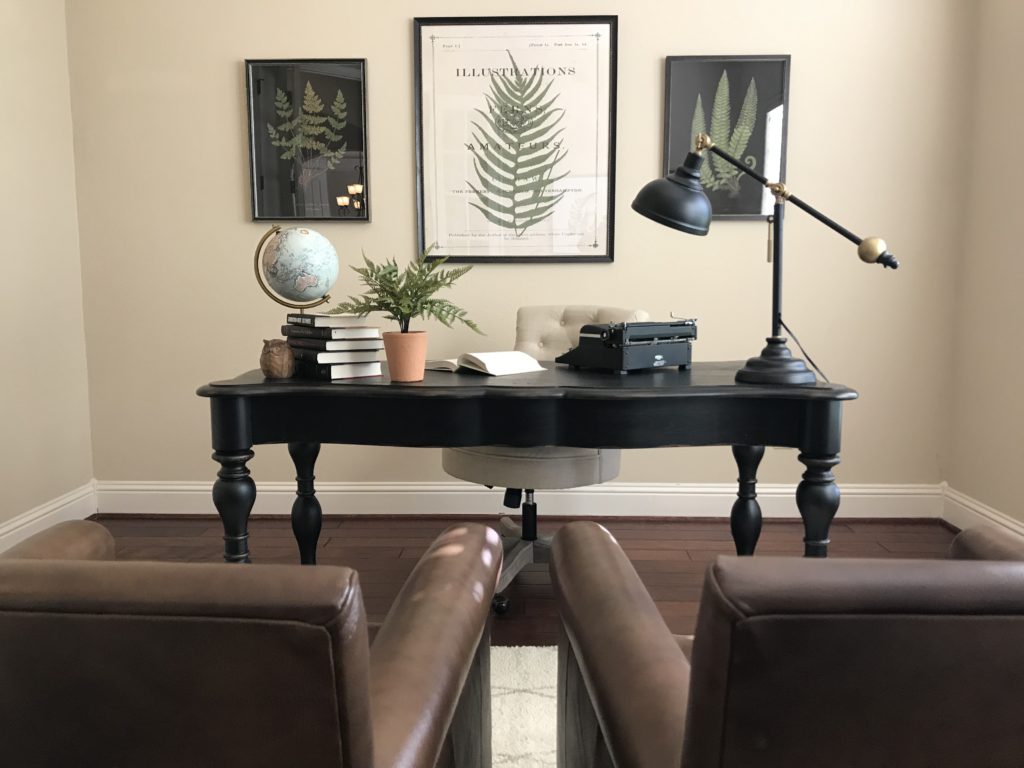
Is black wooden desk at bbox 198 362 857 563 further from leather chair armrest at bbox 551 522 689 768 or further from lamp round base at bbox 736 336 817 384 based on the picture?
leather chair armrest at bbox 551 522 689 768

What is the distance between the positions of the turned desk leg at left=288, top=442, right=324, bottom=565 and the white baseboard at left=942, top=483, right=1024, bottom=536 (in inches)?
95.9

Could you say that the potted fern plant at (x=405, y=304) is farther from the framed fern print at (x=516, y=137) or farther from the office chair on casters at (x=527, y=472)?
the framed fern print at (x=516, y=137)

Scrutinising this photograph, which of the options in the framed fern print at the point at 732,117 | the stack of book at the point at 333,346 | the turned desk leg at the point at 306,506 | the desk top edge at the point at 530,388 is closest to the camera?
the desk top edge at the point at 530,388

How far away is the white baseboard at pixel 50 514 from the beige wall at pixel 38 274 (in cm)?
4

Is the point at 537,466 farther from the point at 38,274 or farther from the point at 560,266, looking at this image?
the point at 38,274

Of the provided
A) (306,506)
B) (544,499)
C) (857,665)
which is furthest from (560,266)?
(857,665)

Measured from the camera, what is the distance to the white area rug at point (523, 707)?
167 cm

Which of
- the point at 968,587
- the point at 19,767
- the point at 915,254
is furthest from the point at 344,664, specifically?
the point at 915,254

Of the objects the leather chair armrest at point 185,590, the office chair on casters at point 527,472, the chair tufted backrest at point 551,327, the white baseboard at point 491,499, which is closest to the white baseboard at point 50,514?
the white baseboard at point 491,499

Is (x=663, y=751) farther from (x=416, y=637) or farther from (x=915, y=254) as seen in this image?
(x=915, y=254)

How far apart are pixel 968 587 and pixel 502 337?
290 centimetres

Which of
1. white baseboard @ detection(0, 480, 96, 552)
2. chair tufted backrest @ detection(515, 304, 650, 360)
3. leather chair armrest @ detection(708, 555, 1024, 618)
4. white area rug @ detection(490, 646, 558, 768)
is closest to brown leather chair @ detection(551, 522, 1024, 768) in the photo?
leather chair armrest @ detection(708, 555, 1024, 618)

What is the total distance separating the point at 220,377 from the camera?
137 inches

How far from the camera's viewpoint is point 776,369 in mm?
1855
